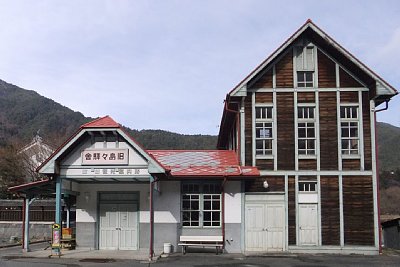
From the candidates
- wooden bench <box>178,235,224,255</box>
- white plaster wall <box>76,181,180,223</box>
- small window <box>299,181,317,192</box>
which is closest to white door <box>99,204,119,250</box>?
white plaster wall <box>76,181,180,223</box>

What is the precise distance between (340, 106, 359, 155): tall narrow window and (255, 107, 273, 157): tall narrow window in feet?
9.95

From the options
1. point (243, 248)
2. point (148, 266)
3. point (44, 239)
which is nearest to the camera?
point (148, 266)

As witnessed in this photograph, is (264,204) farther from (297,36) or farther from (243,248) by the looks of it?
(297,36)

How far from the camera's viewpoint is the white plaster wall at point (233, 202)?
20609 millimetres

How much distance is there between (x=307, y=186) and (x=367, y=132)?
3.40 m

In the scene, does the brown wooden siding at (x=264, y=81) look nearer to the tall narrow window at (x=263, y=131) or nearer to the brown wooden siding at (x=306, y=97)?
the tall narrow window at (x=263, y=131)

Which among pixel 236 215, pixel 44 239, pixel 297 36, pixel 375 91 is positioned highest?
pixel 297 36

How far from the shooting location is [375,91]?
20.5 m

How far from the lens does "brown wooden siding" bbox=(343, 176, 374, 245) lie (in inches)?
800

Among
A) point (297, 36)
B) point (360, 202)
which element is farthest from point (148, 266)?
point (297, 36)

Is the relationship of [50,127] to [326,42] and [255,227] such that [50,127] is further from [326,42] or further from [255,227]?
[326,42]

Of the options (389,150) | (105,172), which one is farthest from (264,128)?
(389,150)

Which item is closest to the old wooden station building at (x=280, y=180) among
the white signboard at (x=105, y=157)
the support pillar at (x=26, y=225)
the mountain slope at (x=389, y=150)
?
the white signboard at (x=105, y=157)

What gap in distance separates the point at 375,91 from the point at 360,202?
4.62 meters
